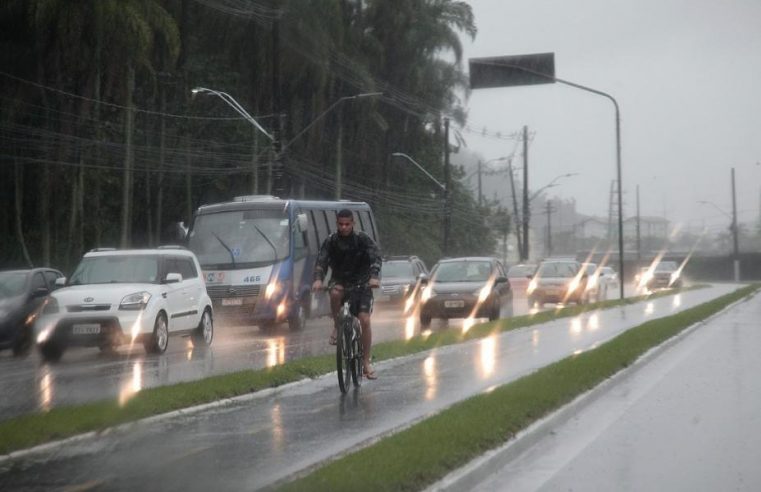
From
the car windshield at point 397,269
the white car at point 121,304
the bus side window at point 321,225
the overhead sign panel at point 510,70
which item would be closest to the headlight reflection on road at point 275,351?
the white car at point 121,304

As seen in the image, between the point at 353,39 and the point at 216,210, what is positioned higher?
the point at 353,39

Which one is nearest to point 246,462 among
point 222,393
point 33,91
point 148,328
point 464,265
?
point 222,393

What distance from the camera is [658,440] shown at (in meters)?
10.2

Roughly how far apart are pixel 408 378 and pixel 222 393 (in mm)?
3063

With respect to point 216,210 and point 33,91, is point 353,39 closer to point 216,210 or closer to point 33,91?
point 33,91

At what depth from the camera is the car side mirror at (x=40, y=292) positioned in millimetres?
23156

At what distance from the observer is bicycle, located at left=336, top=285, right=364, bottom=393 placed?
12.8 m

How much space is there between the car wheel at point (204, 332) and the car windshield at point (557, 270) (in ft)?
74.0

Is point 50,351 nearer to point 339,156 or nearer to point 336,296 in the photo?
point 336,296

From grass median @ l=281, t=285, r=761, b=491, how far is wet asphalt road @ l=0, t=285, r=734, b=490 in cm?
41

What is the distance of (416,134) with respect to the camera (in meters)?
67.2

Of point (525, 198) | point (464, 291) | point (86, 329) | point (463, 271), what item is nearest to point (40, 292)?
point (86, 329)

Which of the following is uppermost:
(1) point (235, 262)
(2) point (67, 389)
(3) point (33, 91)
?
(3) point (33, 91)

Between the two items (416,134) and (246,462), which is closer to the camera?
(246,462)
